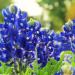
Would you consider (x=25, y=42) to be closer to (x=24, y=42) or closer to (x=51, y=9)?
(x=24, y=42)

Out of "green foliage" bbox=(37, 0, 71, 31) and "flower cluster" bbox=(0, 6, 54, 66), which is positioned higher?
"green foliage" bbox=(37, 0, 71, 31)

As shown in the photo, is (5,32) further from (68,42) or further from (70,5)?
(70,5)

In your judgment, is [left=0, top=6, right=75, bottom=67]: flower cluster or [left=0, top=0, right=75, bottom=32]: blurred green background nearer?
[left=0, top=6, right=75, bottom=67]: flower cluster

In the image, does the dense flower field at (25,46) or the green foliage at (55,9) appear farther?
the green foliage at (55,9)

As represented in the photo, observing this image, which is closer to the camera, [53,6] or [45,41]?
[45,41]

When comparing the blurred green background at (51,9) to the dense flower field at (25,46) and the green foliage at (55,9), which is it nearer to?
the green foliage at (55,9)

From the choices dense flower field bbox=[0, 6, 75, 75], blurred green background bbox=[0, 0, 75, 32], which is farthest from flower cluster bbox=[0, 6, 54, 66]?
blurred green background bbox=[0, 0, 75, 32]

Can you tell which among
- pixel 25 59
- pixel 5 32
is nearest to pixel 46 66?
pixel 25 59

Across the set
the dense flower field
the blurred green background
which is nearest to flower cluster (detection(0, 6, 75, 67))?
the dense flower field

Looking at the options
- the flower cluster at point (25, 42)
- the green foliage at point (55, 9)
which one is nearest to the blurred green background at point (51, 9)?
the green foliage at point (55, 9)

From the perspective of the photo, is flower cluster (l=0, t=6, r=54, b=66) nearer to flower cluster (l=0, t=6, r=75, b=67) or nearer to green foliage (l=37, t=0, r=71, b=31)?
flower cluster (l=0, t=6, r=75, b=67)

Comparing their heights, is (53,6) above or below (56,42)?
above
